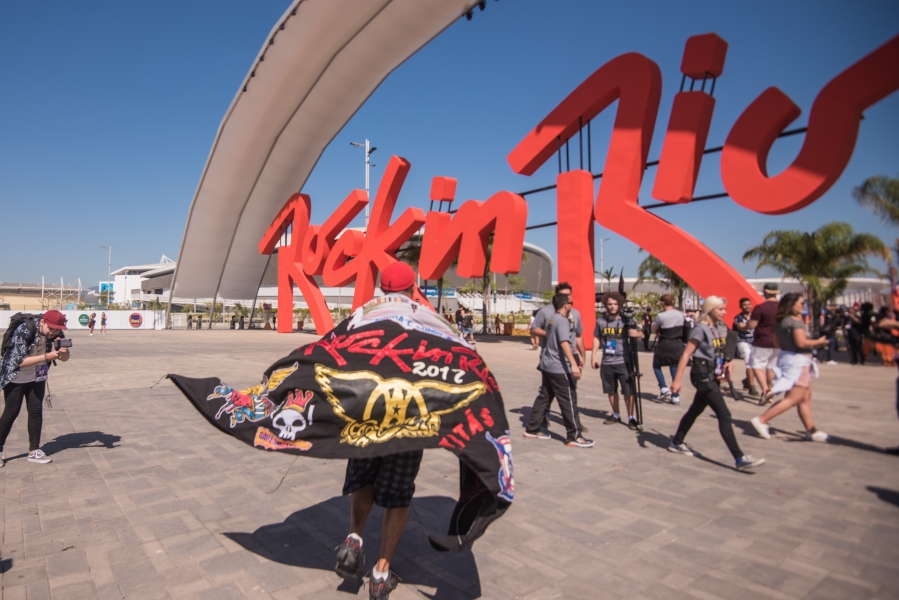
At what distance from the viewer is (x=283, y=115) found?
26922 millimetres

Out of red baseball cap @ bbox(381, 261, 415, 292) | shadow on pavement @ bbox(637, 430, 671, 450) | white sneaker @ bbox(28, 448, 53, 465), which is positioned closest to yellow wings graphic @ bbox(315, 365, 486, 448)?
red baseball cap @ bbox(381, 261, 415, 292)

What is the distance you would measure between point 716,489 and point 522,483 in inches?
56.4

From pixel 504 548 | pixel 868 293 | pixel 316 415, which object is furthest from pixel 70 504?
pixel 868 293

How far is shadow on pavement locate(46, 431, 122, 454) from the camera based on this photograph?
5477mm

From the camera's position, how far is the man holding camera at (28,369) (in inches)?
191

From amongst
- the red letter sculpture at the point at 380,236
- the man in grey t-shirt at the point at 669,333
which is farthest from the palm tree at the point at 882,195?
the red letter sculpture at the point at 380,236

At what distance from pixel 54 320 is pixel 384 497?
427 centimetres

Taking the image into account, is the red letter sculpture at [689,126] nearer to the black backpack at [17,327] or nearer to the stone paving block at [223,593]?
the black backpack at [17,327]

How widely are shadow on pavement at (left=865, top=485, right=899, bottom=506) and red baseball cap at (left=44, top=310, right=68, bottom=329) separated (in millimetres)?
5933

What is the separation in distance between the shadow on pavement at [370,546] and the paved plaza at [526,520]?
0.5 inches

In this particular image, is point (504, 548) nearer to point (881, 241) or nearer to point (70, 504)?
point (881, 241)

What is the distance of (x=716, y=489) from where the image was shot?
402 cm

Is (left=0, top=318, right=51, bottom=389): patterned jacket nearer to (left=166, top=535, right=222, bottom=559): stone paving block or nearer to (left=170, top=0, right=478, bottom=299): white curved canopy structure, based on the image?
(left=166, top=535, right=222, bottom=559): stone paving block

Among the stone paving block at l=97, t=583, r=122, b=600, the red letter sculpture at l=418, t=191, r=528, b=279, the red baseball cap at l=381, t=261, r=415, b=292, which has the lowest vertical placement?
the stone paving block at l=97, t=583, r=122, b=600
